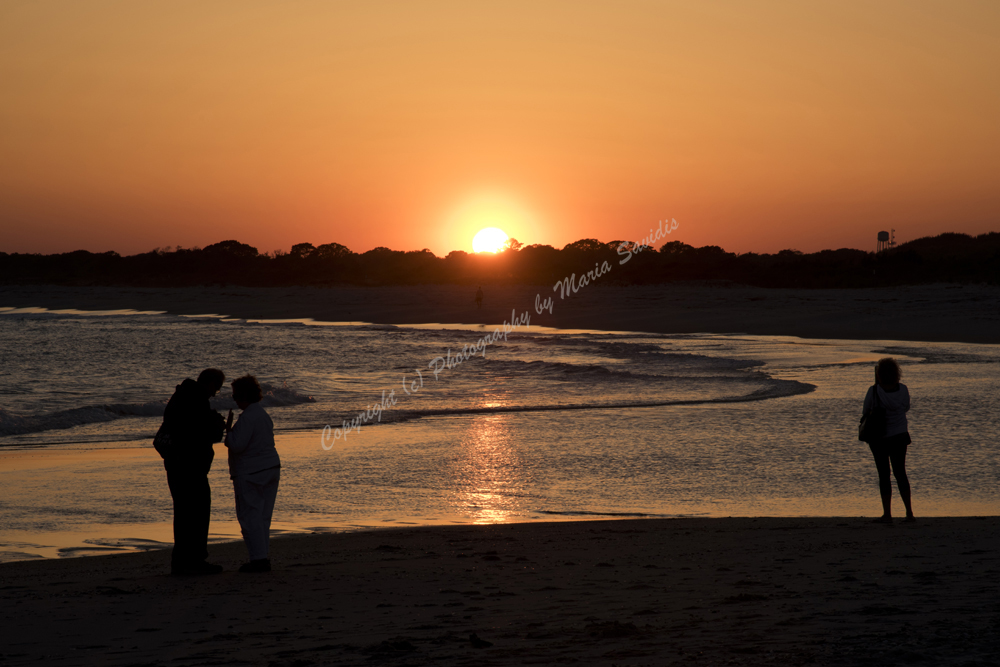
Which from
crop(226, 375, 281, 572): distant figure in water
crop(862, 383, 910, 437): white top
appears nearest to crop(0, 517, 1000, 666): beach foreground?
crop(226, 375, 281, 572): distant figure in water

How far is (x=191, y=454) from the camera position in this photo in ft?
18.8

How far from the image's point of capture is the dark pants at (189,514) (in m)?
5.56

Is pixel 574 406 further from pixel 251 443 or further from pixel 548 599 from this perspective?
pixel 548 599

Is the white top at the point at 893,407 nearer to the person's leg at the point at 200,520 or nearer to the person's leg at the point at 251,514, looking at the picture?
the person's leg at the point at 251,514

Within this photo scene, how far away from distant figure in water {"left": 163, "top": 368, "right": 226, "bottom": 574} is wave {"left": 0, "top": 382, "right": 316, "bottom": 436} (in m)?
7.13

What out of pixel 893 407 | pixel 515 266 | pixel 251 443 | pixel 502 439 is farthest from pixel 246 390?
pixel 515 266

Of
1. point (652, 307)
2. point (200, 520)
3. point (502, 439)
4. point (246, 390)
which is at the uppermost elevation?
point (652, 307)

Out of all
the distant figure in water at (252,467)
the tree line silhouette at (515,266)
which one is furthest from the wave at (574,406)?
the tree line silhouette at (515,266)

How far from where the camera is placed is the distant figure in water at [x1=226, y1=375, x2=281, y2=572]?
18.2ft

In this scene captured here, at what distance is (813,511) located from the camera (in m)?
7.30

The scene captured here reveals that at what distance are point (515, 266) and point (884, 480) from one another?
8490 centimetres

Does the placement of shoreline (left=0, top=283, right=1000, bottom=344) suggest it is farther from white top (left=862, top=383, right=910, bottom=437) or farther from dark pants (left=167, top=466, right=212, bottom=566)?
dark pants (left=167, top=466, right=212, bottom=566)

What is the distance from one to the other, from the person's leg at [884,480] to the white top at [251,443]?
4.60 metres

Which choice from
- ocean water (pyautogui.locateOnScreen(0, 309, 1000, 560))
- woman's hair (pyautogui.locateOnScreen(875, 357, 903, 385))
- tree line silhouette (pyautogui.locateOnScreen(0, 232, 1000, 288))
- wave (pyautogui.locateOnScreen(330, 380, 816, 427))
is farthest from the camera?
tree line silhouette (pyautogui.locateOnScreen(0, 232, 1000, 288))
